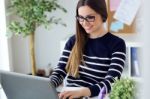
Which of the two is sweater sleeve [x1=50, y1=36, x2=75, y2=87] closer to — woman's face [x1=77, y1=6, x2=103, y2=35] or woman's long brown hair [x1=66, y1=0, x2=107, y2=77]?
woman's long brown hair [x1=66, y1=0, x2=107, y2=77]

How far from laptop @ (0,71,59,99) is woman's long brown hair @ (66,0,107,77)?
0.40m

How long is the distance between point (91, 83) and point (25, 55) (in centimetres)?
189

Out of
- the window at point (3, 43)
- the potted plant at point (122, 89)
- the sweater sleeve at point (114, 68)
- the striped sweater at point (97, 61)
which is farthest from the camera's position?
the window at point (3, 43)

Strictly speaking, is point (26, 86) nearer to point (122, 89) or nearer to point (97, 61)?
point (122, 89)

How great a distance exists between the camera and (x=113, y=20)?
109 inches

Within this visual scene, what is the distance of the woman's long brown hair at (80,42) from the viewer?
4.30 ft

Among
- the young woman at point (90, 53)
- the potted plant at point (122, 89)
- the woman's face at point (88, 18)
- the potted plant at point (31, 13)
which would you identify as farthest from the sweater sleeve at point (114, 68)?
the potted plant at point (31, 13)

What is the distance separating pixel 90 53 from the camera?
1.39 meters

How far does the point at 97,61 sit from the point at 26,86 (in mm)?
516

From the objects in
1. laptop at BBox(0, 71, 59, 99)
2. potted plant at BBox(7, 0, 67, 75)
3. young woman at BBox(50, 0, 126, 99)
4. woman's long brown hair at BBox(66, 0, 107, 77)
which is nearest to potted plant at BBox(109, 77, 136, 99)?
laptop at BBox(0, 71, 59, 99)

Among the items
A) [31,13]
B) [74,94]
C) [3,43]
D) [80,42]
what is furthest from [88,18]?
[3,43]

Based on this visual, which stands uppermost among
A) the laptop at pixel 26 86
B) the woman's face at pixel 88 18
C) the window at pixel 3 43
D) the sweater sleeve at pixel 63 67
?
the woman's face at pixel 88 18

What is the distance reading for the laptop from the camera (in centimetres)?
88

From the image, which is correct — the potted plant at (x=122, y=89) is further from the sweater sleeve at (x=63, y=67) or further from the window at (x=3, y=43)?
the window at (x=3, y=43)
